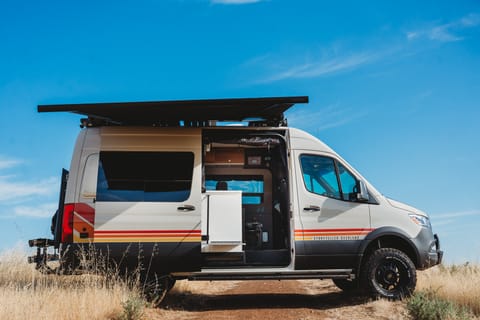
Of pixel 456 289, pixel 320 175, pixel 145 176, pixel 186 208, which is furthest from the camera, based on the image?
pixel 456 289

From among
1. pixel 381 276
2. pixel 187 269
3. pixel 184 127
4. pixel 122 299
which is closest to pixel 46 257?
pixel 122 299

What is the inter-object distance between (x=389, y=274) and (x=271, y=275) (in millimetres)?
2125

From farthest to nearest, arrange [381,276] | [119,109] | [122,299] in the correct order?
[381,276] < [119,109] < [122,299]

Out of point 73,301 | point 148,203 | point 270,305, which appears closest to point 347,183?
point 270,305

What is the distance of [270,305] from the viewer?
8.55 m

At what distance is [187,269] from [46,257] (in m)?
2.48

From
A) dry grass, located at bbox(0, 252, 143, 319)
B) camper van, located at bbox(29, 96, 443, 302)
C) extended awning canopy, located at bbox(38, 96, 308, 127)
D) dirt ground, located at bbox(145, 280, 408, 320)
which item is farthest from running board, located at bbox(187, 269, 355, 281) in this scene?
extended awning canopy, located at bbox(38, 96, 308, 127)

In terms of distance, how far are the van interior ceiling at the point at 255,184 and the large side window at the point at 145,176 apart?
63 cm

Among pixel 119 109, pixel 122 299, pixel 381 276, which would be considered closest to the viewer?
pixel 122 299

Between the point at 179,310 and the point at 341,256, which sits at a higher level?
the point at 341,256

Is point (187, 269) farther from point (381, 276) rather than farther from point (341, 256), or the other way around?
point (381, 276)

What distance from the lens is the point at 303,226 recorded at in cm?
838

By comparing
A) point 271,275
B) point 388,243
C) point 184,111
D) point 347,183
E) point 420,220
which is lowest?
point 271,275

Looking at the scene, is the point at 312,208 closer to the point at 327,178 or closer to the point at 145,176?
the point at 327,178
